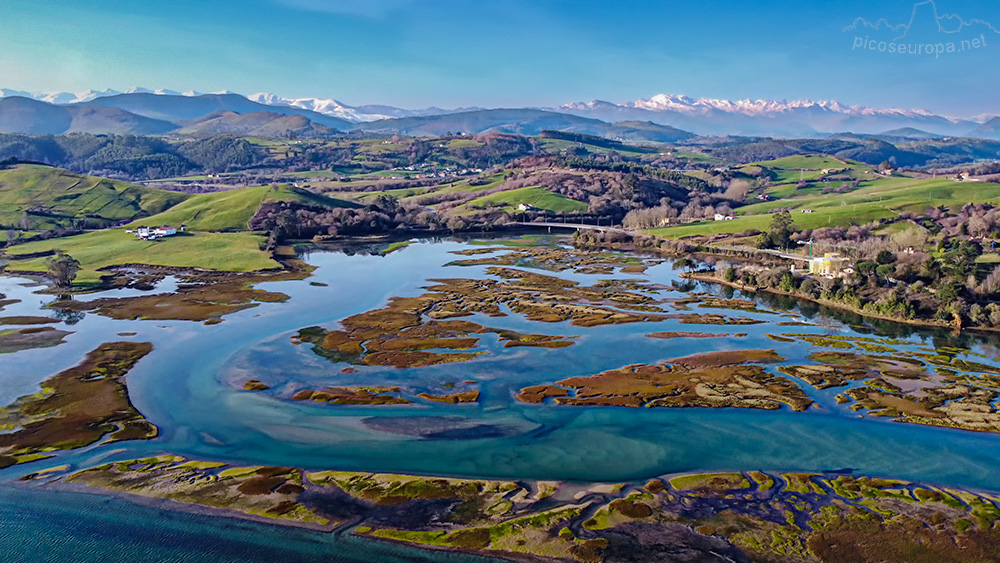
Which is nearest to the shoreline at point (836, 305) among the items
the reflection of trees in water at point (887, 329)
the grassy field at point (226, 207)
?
the reflection of trees in water at point (887, 329)

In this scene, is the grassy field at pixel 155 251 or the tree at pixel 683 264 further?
the tree at pixel 683 264

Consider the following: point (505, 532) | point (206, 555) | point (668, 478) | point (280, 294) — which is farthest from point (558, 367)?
point (280, 294)

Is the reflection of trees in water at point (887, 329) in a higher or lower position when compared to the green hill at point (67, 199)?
lower

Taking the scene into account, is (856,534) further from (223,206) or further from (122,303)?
(223,206)

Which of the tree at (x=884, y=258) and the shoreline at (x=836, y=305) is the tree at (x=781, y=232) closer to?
the shoreline at (x=836, y=305)

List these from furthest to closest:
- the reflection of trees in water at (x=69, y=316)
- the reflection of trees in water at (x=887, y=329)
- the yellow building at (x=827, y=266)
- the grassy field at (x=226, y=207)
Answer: the grassy field at (x=226, y=207)
the yellow building at (x=827, y=266)
the reflection of trees in water at (x=69, y=316)
the reflection of trees in water at (x=887, y=329)

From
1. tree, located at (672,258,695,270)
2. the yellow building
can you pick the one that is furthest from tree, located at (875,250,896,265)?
tree, located at (672,258,695,270)
